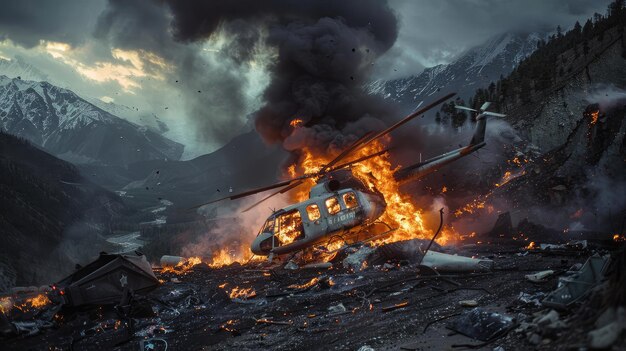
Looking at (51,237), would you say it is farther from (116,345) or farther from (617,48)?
(617,48)

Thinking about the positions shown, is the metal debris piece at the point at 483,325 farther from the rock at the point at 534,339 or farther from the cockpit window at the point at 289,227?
the cockpit window at the point at 289,227

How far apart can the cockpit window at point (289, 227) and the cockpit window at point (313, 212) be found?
0.51 meters

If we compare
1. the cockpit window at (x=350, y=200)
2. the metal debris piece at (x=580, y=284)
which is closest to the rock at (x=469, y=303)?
the metal debris piece at (x=580, y=284)

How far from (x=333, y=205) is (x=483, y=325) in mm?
11444

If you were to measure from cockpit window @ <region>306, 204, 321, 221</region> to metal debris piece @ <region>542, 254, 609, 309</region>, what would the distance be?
39.1 ft

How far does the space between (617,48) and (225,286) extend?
64.5 metres

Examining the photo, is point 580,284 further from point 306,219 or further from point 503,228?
point 503,228

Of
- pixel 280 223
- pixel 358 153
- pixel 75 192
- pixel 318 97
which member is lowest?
pixel 280 223

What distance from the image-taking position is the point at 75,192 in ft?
392

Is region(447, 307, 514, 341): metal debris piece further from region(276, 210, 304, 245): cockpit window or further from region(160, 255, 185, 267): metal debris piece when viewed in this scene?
region(160, 255, 185, 267): metal debris piece

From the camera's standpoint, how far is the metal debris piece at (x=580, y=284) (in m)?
5.54

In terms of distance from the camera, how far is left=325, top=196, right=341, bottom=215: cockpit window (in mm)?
17453

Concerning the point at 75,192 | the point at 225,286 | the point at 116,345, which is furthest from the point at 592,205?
the point at 75,192

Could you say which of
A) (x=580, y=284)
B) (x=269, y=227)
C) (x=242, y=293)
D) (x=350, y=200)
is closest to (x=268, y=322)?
(x=242, y=293)
